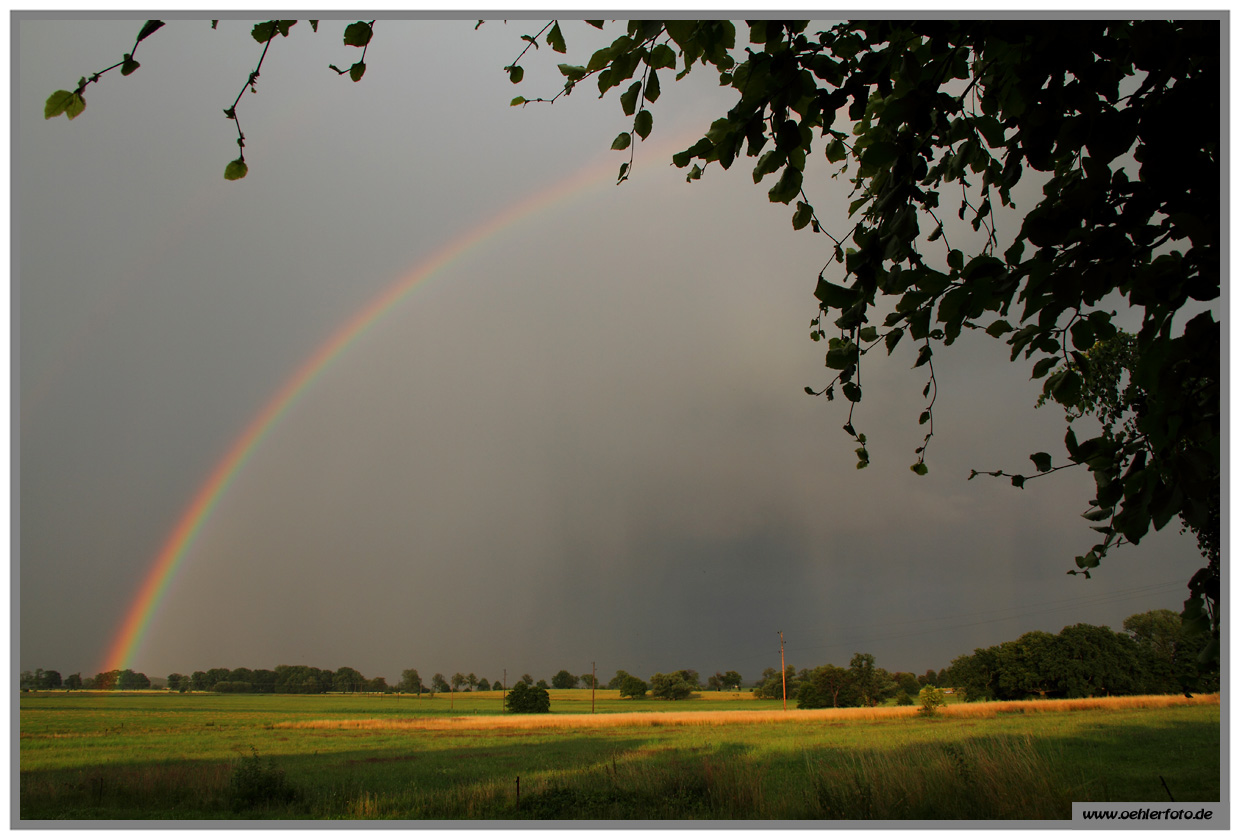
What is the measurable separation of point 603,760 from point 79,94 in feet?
62.4

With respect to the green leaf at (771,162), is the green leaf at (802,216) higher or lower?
higher

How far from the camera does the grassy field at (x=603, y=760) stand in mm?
7891

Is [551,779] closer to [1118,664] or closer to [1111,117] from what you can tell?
[1111,117]

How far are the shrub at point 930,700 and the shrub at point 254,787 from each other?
29188 millimetres

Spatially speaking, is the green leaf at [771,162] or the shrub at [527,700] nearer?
the green leaf at [771,162]

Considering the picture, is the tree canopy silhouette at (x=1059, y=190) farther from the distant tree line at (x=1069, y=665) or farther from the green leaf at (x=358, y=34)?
the distant tree line at (x=1069, y=665)

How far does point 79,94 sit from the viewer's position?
1.12 meters

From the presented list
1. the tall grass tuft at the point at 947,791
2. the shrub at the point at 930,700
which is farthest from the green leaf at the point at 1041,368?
the shrub at the point at 930,700

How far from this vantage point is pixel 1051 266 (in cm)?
111

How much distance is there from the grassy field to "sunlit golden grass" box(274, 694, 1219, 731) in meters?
0.23

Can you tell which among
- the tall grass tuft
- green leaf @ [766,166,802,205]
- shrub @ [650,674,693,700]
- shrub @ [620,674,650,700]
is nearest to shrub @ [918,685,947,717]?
shrub @ [650,674,693,700]

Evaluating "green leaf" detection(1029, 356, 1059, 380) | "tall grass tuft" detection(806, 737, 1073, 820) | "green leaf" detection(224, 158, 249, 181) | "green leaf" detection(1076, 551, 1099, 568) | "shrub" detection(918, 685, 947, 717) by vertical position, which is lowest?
"shrub" detection(918, 685, 947, 717)

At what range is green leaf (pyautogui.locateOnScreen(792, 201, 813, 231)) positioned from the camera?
1740mm

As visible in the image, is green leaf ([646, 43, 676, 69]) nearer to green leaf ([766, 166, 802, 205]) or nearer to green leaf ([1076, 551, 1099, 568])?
green leaf ([766, 166, 802, 205])
